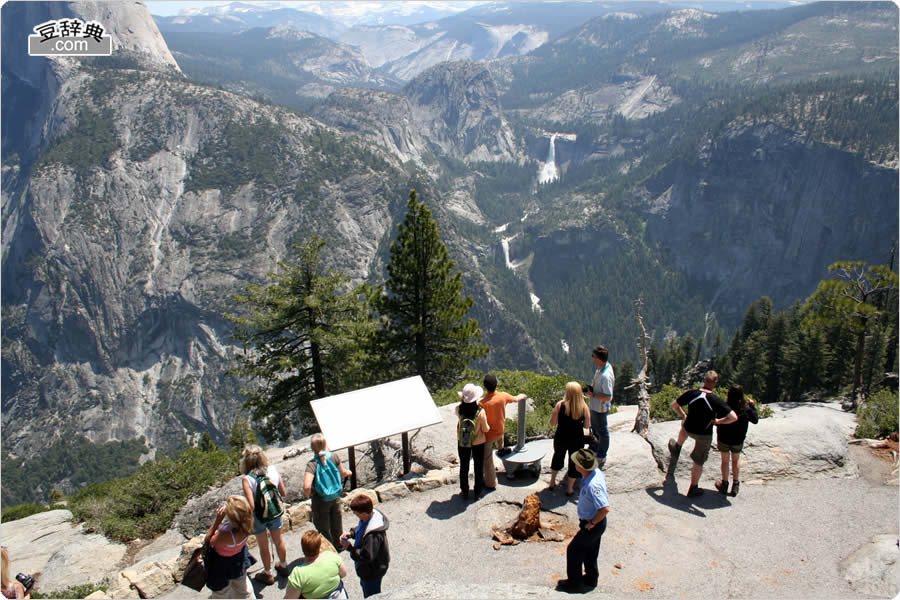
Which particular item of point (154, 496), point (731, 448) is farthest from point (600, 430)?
point (154, 496)

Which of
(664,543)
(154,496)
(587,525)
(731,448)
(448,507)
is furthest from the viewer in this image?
(154,496)

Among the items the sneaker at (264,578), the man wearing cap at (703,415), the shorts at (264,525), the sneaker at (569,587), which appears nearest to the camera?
the sneaker at (569,587)

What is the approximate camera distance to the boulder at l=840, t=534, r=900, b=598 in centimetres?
877

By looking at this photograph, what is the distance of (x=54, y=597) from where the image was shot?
10.8 meters

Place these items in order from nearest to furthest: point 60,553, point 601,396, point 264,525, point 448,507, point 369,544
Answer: point 369,544, point 264,525, point 601,396, point 448,507, point 60,553

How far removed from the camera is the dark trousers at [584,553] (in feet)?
26.8

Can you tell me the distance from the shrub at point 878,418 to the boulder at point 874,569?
582 centimetres

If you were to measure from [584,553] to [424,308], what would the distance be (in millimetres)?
17752

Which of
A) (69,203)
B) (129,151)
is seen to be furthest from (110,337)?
(129,151)

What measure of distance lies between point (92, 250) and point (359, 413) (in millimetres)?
174593

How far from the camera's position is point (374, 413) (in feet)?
38.9

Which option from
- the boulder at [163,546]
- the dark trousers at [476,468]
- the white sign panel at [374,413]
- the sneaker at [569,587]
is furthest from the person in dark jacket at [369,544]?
the boulder at [163,546]

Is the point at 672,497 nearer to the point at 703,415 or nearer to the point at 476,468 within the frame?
the point at 703,415

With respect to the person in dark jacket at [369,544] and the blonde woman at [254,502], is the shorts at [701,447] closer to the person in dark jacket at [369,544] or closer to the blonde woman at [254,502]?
the person in dark jacket at [369,544]
